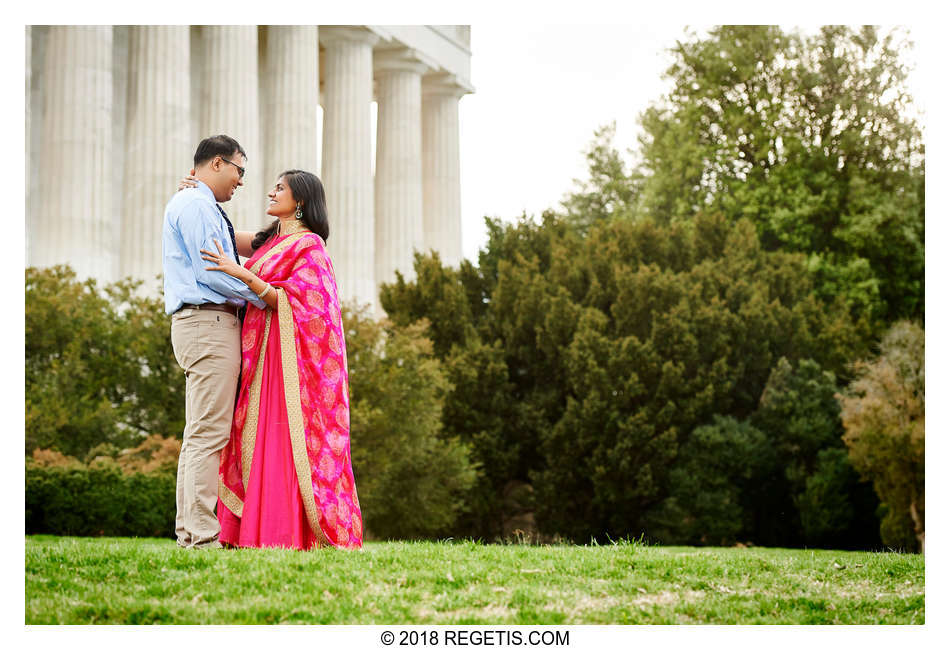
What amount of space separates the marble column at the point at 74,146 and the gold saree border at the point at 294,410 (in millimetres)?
22689

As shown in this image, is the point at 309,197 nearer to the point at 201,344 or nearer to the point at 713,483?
the point at 201,344

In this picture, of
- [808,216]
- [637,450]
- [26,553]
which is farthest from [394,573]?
[808,216]

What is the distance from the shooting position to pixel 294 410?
29.2 feet

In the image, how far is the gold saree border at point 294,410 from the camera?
8734 millimetres

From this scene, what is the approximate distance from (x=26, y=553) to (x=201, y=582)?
1834 mm

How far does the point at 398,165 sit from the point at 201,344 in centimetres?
3129

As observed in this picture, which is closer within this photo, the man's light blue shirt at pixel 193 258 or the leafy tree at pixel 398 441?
the man's light blue shirt at pixel 193 258

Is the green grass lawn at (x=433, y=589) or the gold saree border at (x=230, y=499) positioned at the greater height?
the gold saree border at (x=230, y=499)

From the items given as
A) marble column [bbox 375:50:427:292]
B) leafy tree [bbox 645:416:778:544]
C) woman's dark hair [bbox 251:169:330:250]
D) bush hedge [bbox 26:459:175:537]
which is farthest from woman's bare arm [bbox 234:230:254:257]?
marble column [bbox 375:50:427:292]

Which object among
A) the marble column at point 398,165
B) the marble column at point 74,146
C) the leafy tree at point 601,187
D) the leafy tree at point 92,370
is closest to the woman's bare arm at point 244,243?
the leafy tree at point 92,370

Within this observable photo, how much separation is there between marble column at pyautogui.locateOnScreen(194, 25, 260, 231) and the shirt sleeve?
2394 cm

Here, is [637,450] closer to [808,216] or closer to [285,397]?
[808,216]

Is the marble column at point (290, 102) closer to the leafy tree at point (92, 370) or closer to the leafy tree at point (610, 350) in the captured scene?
the leafy tree at point (610, 350)

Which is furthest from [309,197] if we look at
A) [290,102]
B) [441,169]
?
[441,169]
